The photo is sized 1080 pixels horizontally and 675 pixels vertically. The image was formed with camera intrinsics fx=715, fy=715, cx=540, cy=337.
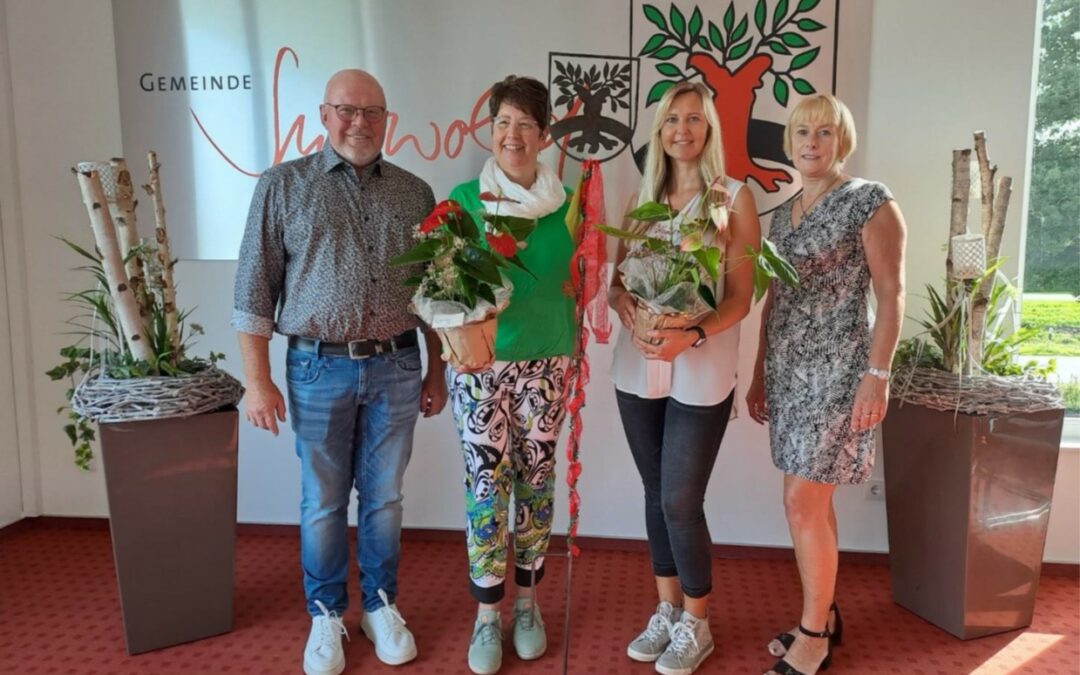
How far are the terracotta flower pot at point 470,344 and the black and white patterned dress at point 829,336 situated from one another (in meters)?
0.82

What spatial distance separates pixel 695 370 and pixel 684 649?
83 cm

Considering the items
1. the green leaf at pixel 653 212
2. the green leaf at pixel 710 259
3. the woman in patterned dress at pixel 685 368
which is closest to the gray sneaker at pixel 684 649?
the woman in patterned dress at pixel 685 368

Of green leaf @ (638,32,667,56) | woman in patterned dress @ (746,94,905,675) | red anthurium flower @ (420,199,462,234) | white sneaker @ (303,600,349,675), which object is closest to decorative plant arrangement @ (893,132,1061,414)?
woman in patterned dress @ (746,94,905,675)

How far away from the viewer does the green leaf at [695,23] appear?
8.52 ft

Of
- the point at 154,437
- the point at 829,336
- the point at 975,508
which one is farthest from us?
the point at 975,508

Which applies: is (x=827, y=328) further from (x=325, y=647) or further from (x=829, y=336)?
(x=325, y=647)

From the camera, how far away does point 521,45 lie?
265 centimetres

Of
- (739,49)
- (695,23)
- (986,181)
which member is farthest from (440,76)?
(986,181)

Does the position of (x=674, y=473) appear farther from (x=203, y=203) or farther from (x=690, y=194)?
(x=203, y=203)

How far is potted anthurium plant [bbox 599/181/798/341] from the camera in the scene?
161cm

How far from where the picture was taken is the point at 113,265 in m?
2.10

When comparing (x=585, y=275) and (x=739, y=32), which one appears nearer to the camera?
(x=585, y=275)

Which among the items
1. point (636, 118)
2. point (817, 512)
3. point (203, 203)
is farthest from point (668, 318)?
point (203, 203)

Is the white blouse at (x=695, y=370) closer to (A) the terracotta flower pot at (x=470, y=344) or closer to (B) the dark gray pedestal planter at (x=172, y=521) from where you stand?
(A) the terracotta flower pot at (x=470, y=344)
